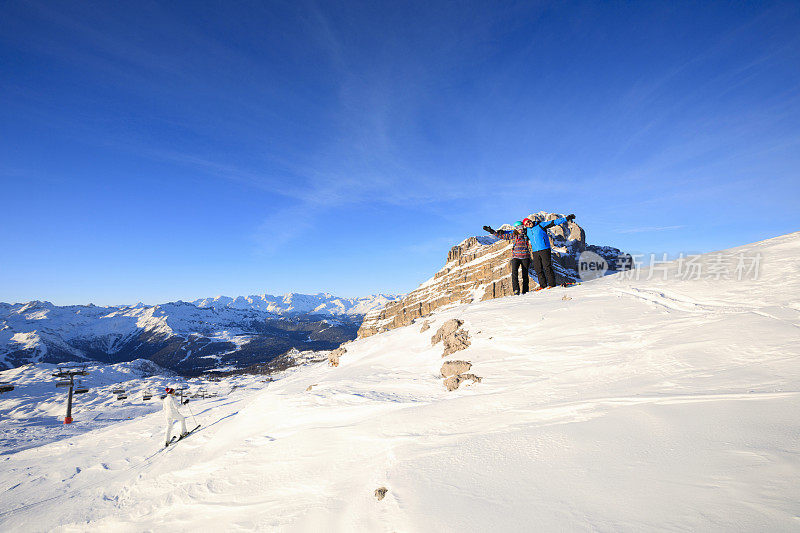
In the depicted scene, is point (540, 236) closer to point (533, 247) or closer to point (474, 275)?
point (533, 247)

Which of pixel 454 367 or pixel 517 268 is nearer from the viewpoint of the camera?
pixel 454 367

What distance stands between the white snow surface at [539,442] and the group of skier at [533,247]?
10.7ft

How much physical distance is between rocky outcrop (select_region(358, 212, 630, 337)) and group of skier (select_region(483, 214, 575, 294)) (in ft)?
185

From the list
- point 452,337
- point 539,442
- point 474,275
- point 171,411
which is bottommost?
point 171,411

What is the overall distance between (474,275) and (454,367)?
106 metres

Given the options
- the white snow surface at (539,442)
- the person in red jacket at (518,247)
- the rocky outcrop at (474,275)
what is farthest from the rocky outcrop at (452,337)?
the rocky outcrop at (474,275)

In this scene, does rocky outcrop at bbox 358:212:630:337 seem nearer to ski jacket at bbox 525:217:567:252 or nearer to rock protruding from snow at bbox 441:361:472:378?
ski jacket at bbox 525:217:567:252

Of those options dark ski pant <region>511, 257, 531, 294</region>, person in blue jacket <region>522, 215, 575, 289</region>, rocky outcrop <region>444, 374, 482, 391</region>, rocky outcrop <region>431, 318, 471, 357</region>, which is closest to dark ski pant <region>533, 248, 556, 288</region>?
person in blue jacket <region>522, 215, 575, 289</region>

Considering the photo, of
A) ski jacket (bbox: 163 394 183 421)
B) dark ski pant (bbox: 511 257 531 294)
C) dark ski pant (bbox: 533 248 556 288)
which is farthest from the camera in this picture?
dark ski pant (bbox: 511 257 531 294)

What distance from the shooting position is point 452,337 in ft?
28.5

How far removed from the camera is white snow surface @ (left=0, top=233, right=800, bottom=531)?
8.47 ft

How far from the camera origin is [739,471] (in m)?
2.48

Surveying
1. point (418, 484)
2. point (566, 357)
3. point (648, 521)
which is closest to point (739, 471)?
point (648, 521)

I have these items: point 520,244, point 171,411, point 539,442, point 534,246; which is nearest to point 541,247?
point 534,246
